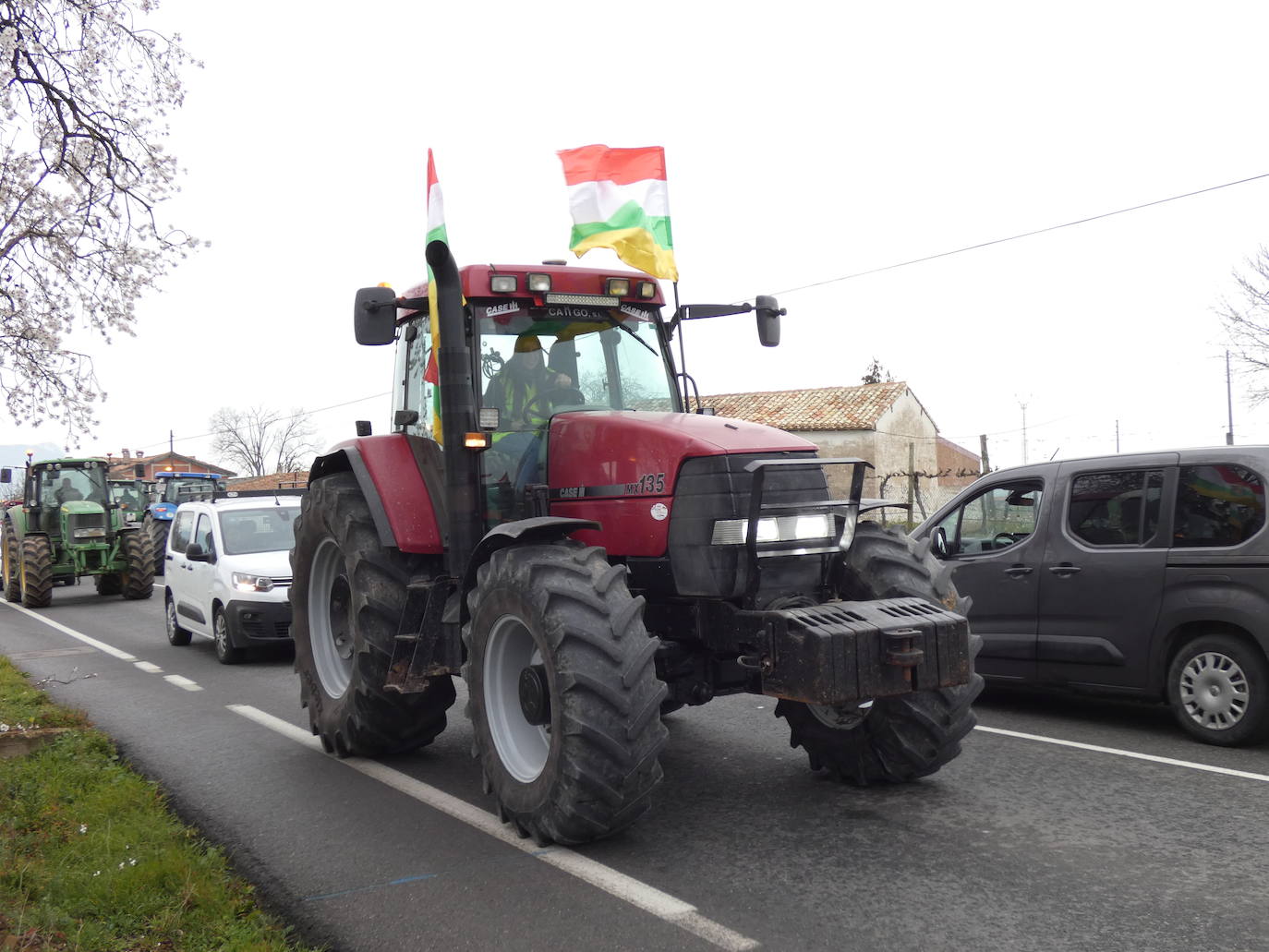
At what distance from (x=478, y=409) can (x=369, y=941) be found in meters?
2.81

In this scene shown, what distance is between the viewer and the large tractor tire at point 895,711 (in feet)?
17.6

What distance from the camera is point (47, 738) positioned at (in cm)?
698

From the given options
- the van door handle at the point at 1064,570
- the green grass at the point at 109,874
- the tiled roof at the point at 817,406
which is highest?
the tiled roof at the point at 817,406

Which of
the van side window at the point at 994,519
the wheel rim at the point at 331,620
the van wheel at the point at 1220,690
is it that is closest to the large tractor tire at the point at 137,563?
the wheel rim at the point at 331,620

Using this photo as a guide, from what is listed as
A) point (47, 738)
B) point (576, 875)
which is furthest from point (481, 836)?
point (47, 738)

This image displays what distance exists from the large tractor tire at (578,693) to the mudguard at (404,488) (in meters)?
1.19

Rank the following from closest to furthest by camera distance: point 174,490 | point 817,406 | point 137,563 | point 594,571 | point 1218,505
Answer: point 594,571 → point 1218,505 → point 137,563 → point 174,490 → point 817,406

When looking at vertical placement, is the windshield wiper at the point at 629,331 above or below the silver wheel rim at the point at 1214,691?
above

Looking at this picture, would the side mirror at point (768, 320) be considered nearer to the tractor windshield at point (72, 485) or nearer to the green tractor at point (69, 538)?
the green tractor at point (69, 538)

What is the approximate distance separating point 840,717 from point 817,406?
119 feet

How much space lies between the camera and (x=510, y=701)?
533 centimetres

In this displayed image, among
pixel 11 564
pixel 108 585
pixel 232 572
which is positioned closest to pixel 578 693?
pixel 232 572

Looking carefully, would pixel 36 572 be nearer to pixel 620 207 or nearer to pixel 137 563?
pixel 137 563

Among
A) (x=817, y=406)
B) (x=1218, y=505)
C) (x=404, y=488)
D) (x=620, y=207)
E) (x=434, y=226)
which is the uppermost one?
(x=817, y=406)
